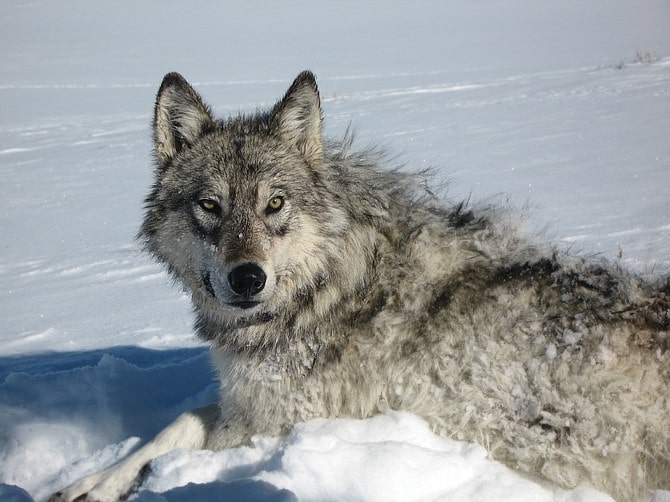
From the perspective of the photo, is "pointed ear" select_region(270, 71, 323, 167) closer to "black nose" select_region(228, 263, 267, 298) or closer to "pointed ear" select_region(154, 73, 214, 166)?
"pointed ear" select_region(154, 73, 214, 166)

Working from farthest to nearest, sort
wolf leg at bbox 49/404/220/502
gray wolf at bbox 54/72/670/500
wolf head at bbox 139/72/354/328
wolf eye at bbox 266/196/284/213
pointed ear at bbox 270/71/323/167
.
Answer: pointed ear at bbox 270/71/323/167 → wolf eye at bbox 266/196/284/213 → wolf head at bbox 139/72/354/328 → wolf leg at bbox 49/404/220/502 → gray wolf at bbox 54/72/670/500

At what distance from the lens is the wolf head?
3.33 m

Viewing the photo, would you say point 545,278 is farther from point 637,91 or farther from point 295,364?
point 637,91

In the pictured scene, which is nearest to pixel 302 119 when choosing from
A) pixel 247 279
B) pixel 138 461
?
pixel 247 279

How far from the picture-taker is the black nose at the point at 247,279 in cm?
321

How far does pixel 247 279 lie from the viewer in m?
3.21

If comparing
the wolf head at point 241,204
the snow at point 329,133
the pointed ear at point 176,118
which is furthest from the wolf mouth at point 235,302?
the pointed ear at point 176,118

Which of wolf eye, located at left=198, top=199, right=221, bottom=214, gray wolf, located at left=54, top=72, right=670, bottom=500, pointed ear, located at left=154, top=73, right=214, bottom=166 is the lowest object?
gray wolf, located at left=54, top=72, right=670, bottom=500

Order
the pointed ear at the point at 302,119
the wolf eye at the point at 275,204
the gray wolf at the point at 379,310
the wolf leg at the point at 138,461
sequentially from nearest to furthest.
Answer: the gray wolf at the point at 379,310 < the wolf leg at the point at 138,461 < the wolf eye at the point at 275,204 < the pointed ear at the point at 302,119

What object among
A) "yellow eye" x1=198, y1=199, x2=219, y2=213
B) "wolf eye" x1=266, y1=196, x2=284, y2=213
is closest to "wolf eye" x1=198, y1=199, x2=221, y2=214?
"yellow eye" x1=198, y1=199, x2=219, y2=213

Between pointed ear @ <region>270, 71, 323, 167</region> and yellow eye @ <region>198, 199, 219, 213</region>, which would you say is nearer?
yellow eye @ <region>198, 199, 219, 213</region>

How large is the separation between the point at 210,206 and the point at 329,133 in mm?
7241

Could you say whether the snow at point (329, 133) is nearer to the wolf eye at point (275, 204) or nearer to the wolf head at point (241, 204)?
the wolf head at point (241, 204)

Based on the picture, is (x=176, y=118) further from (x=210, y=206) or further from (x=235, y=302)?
(x=235, y=302)
